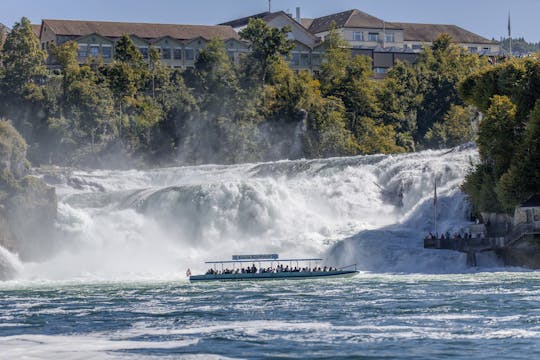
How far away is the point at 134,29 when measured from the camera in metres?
164

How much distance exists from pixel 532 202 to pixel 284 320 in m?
34.9

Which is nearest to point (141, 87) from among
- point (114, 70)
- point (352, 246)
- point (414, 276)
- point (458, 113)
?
point (114, 70)

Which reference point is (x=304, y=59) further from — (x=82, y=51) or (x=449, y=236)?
(x=449, y=236)

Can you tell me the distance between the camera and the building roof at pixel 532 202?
86250 mm

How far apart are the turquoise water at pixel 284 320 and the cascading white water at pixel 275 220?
1310 cm

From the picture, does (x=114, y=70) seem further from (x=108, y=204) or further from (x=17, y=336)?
(x=17, y=336)

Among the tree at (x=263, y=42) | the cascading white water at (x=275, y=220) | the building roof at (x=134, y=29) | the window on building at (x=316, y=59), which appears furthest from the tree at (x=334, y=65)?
the cascading white water at (x=275, y=220)

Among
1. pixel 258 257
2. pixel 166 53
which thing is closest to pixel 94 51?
pixel 166 53

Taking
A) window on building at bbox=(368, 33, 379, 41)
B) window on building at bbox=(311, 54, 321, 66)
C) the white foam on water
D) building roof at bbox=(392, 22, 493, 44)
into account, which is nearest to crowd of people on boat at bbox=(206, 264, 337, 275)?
the white foam on water

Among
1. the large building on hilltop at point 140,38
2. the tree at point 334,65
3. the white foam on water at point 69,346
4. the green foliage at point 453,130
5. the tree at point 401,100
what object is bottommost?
the white foam on water at point 69,346

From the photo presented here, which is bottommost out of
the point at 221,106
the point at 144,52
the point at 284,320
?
the point at 284,320

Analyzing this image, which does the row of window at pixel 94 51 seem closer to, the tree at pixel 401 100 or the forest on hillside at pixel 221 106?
the forest on hillside at pixel 221 106

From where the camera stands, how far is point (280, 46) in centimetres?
15538

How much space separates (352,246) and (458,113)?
61115 mm
